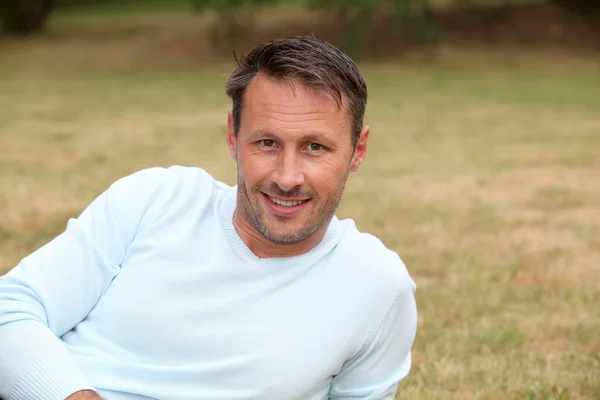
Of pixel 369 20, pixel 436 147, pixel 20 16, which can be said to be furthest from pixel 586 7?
pixel 20 16

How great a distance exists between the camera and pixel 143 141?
11.0 meters

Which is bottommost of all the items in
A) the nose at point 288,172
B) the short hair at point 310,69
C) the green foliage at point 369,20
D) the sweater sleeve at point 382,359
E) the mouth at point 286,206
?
the green foliage at point 369,20

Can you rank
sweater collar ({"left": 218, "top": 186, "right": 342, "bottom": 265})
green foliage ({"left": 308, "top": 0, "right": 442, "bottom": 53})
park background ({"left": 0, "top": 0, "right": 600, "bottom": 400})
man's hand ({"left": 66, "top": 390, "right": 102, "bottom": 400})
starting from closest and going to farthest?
1. man's hand ({"left": 66, "top": 390, "right": 102, "bottom": 400})
2. sweater collar ({"left": 218, "top": 186, "right": 342, "bottom": 265})
3. park background ({"left": 0, "top": 0, "right": 600, "bottom": 400})
4. green foliage ({"left": 308, "top": 0, "right": 442, "bottom": 53})

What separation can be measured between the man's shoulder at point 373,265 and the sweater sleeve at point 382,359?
30 millimetres

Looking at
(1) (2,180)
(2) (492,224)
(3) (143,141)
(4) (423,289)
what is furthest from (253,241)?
(3) (143,141)

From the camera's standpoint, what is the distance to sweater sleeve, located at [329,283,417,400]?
2.70 m

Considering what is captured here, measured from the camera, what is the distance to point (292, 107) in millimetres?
2609

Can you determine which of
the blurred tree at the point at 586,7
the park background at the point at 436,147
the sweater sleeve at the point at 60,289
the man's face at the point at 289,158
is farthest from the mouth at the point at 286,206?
the blurred tree at the point at 586,7

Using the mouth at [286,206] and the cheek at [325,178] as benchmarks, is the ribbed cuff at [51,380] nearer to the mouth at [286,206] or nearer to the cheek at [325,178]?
the mouth at [286,206]

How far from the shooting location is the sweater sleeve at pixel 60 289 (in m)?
2.48

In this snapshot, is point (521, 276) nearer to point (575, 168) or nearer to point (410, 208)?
point (410, 208)

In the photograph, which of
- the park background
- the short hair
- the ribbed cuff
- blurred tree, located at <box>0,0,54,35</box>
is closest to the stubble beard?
the short hair

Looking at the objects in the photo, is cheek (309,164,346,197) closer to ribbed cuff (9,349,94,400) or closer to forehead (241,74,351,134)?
forehead (241,74,351,134)

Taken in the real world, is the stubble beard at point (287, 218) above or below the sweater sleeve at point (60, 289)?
above
